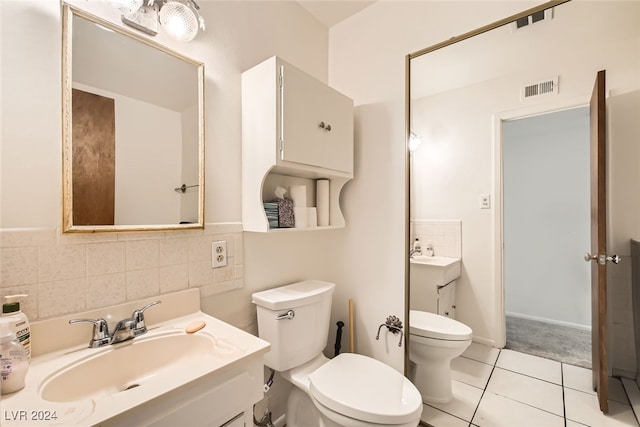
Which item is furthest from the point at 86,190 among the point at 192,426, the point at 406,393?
the point at 406,393

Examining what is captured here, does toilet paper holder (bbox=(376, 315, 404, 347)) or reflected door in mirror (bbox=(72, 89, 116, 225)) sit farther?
toilet paper holder (bbox=(376, 315, 404, 347))

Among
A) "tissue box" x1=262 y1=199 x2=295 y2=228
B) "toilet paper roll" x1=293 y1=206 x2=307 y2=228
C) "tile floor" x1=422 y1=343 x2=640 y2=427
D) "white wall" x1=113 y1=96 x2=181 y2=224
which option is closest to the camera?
"white wall" x1=113 y1=96 x2=181 y2=224

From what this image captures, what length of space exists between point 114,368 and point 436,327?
1386mm

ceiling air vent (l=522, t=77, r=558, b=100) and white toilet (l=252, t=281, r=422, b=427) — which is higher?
ceiling air vent (l=522, t=77, r=558, b=100)

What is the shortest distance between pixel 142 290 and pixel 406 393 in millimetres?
1129

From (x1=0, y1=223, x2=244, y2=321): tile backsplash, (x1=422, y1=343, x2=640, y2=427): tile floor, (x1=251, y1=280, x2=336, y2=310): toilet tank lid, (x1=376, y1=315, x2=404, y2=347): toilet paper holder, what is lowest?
(x1=422, y1=343, x2=640, y2=427): tile floor

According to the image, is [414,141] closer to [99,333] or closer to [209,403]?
[209,403]

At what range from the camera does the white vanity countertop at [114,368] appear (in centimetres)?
60

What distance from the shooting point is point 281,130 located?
1.26m

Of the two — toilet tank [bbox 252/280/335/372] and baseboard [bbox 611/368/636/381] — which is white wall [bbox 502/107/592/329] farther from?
toilet tank [bbox 252/280/335/372]

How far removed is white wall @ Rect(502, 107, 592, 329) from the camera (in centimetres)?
117

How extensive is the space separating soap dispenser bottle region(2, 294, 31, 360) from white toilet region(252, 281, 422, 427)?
769mm

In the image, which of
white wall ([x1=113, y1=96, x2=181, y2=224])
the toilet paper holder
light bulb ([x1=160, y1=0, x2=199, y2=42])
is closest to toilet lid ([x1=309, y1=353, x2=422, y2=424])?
the toilet paper holder

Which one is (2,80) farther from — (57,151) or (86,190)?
(86,190)
